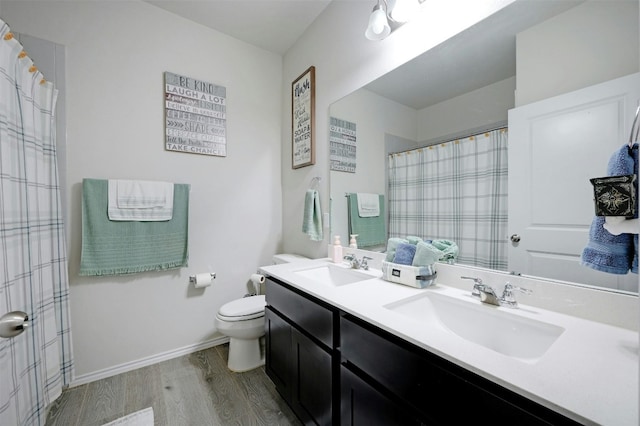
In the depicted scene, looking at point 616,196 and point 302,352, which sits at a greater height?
point 616,196

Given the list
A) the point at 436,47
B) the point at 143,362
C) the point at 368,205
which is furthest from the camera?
the point at 143,362

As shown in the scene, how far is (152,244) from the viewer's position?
1868mm

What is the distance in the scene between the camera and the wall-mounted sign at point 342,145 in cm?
175

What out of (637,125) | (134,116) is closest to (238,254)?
(134,116)

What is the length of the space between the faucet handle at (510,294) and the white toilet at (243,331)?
57.5 inches

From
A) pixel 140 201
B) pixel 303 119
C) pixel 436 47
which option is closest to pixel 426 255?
pixel 436 47

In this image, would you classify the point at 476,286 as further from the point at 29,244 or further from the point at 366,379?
the point at 29,244

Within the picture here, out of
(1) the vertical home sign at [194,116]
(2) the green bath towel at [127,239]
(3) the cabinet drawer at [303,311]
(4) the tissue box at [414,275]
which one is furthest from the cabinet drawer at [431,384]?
(1) the vertical home sign at [194,116]

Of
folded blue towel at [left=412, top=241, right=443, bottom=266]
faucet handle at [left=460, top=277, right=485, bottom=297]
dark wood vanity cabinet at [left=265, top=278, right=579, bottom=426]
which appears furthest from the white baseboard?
faucet handle at [left=460, top=277, right=485, bottom=297]

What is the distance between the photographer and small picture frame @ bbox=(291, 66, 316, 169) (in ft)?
6.75

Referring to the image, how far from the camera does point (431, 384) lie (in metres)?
0.68

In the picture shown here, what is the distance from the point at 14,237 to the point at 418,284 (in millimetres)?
1622

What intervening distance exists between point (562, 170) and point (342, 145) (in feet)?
3.95

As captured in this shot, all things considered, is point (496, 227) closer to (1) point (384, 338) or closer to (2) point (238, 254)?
(1) point (384, 338)
